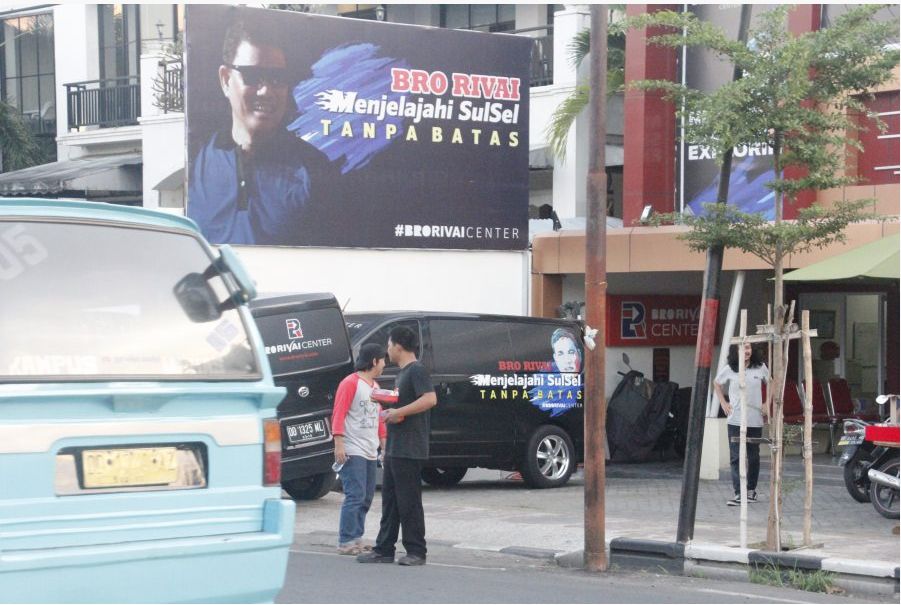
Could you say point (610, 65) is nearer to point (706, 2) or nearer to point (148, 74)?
point (706, 2)

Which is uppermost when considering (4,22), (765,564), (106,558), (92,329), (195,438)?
(4,22)

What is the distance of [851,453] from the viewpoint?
13.8m

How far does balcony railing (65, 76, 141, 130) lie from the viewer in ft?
94.6

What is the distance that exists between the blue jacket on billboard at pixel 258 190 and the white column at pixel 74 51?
13.1 metres

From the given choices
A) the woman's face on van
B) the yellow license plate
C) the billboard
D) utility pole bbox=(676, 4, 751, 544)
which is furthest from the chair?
the yellow license plate

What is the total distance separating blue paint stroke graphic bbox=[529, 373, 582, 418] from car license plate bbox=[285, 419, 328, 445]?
3.37 metres

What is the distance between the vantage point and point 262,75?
17969 millimetres

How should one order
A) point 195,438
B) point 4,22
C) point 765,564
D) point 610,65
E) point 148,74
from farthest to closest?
point 4,22
point 148,74
point 610,65
point 765,564
point 195,438

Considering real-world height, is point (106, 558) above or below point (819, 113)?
below

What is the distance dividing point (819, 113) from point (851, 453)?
464 centimetres

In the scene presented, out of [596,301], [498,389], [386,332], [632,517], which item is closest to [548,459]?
[498,389]

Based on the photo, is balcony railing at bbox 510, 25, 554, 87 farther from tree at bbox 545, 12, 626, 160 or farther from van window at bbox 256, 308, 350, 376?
van window at bbox 256, 308, 350, 376

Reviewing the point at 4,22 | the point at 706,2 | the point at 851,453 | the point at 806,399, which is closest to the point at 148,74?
the point at 4,22

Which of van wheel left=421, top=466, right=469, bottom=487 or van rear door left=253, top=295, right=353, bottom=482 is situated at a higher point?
van rear door left=253, top=295, right=353, bottom=482
